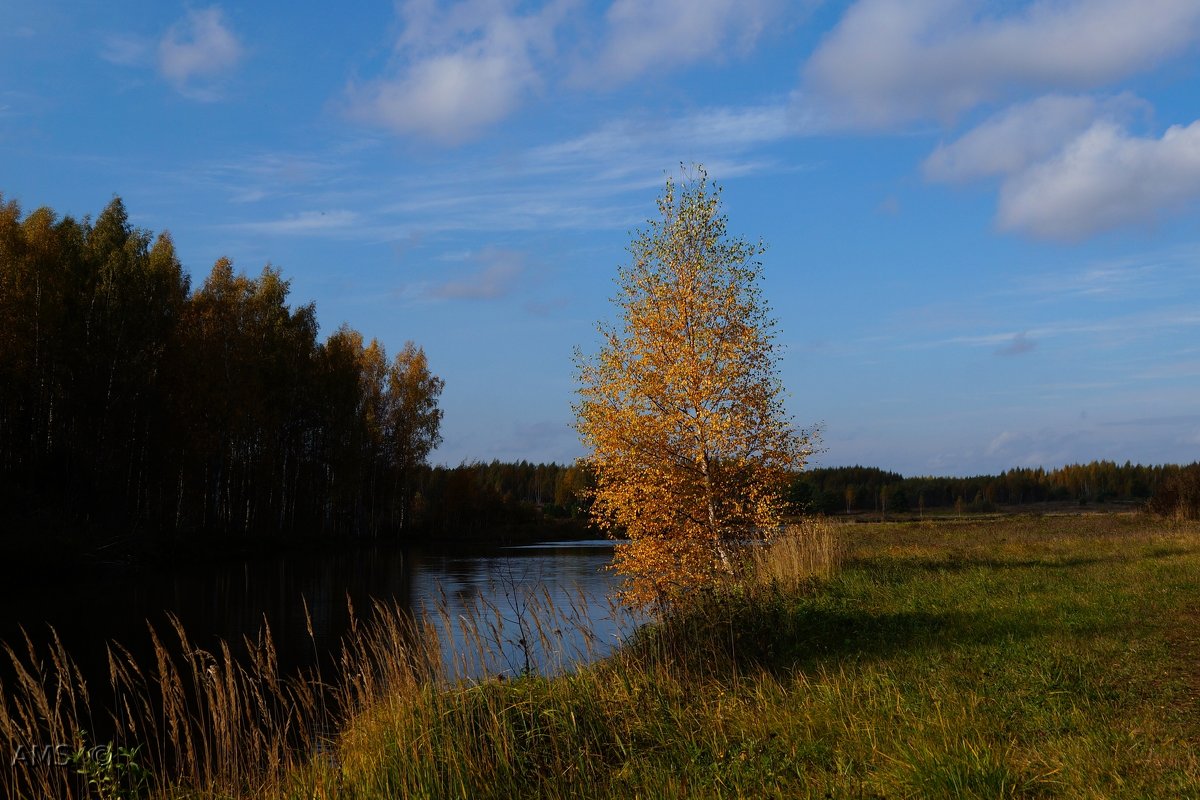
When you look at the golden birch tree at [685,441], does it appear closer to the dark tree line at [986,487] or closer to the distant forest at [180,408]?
the distant forest at [180,408]

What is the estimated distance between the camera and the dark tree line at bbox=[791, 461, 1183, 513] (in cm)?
11856

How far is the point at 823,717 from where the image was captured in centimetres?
738

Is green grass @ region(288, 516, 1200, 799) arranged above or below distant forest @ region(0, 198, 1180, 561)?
below

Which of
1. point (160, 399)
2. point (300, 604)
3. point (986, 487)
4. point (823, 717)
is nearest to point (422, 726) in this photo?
point (823, 717)

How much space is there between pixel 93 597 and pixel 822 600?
22231mm

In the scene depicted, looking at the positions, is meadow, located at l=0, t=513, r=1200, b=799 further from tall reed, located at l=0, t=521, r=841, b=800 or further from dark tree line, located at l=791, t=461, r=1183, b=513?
dark tree line, located at l=791, t=461, r=1183, b=513

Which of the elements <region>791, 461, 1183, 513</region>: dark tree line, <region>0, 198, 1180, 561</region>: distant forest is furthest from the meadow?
<region>791, 461, 1183, 513</region>: dark tree line

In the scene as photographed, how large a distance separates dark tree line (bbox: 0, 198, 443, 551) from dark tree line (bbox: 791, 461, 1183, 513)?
253 ft

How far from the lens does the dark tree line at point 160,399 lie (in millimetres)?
33062

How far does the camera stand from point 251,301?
4756 cm

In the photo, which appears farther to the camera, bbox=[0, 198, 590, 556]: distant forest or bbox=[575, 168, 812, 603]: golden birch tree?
bbox=[0, 198, 590, 556]: distant forest

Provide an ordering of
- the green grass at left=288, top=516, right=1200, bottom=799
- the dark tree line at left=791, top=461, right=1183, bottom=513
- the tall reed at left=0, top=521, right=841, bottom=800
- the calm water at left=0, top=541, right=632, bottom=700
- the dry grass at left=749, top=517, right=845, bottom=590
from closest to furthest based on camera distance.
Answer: the green grass at left=288, top=516, right=1200, bottom=799, the tall reed at left=0, top=521, right=841, bottom=800, the calm water at left=0, top=541, right=632, bottom=700, the dry grass at left=749, top=517, right=845, bottom=590, the dark tree line at left=791, top=461, right=1183, bottom=513

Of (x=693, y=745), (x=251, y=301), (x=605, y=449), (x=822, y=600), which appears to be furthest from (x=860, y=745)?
(x=251, y=301)

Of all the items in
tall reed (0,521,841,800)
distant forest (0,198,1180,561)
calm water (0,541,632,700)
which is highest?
distant forest (0,198,1180,561)
